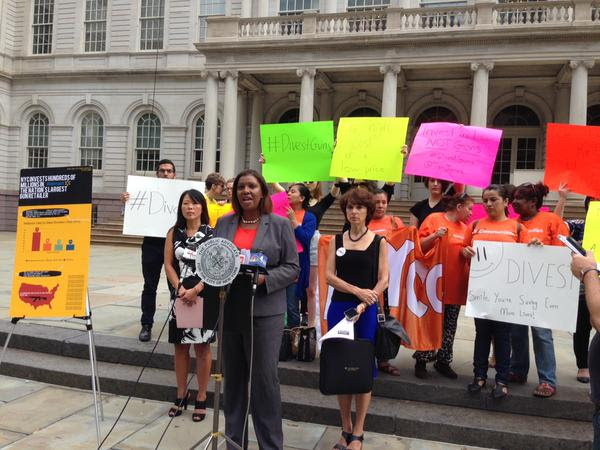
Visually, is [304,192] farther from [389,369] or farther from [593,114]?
[593,114]

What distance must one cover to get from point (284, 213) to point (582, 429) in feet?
11.1

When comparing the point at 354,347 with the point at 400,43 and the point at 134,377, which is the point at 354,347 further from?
the point at 400,43

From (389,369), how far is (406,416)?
633 millimetres

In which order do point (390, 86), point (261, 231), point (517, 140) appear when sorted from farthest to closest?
point (517, 140), point (390, 86), point (261, 231)

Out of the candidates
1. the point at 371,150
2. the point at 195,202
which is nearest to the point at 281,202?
the point at 371,150

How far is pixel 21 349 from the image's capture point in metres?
A: 5.65

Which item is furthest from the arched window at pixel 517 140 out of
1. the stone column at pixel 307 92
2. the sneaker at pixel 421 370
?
the sneaker at pixel 421 370

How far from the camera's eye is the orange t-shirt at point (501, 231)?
13.6 feet

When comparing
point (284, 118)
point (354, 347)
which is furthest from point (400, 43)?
point (354, 347)

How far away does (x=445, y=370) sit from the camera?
4.70 meters

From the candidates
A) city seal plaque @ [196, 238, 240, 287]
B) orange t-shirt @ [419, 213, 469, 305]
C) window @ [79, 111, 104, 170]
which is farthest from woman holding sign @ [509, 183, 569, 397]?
window @ [79, 111, 104, 170]

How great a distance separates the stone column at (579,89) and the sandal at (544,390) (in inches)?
598

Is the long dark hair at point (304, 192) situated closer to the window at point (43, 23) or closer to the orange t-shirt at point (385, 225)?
the orange t-shirt at point (385, 225)

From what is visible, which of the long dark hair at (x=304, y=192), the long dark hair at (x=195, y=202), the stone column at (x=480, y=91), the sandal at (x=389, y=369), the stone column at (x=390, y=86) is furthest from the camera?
the stone column at (x=390, y=86)
